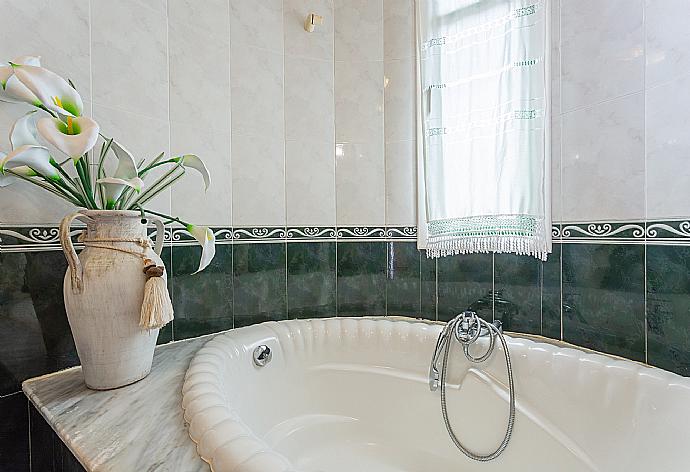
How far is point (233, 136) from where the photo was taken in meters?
1.82

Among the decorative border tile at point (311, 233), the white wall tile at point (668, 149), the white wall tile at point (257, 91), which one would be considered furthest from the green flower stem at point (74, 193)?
the white wall tile at point (668, 149)

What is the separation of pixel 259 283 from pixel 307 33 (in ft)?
3.96

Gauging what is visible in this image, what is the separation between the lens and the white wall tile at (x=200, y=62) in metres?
1.65

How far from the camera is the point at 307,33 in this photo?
6.53 ft

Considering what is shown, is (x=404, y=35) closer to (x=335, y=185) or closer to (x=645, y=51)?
(x=335, y=185)

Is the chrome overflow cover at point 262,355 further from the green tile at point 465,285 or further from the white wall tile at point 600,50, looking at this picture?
the white wall tile at point 600,50

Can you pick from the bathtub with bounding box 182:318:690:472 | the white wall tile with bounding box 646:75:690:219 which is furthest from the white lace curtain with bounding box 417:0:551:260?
the bathtub with bounding box 182:318:690:472

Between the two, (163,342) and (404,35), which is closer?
(163,342)

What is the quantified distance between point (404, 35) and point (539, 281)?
1.27 meters

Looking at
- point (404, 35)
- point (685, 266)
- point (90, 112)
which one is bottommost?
point (685, 266)

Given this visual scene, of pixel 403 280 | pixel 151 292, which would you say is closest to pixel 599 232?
pixel 403 280

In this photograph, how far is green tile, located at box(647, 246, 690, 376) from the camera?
118 centimetres

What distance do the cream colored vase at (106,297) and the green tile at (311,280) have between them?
867mm

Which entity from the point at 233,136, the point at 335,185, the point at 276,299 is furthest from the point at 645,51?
the point at 276,299
